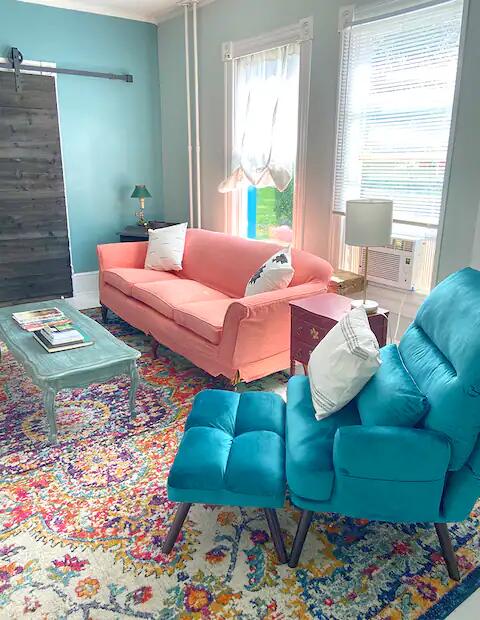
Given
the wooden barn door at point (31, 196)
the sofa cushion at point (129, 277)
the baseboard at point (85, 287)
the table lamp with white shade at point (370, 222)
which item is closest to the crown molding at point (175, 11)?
the wooden barn door at point (31, 196)

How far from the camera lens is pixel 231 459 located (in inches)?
71.7

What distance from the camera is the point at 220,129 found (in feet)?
15.3

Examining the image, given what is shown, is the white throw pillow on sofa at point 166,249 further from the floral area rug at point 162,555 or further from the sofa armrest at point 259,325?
the floral area rug at point 162,555

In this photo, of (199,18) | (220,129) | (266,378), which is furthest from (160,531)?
(199,18)

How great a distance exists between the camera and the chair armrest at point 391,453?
63.6 inches

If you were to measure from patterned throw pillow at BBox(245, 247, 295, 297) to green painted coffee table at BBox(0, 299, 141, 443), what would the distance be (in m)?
0.90

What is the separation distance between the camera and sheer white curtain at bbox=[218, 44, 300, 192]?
3.88m

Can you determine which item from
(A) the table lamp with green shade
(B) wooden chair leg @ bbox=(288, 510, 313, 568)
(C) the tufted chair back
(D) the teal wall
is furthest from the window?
(A) the table lamp with green shade

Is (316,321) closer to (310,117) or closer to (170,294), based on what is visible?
(170,294)

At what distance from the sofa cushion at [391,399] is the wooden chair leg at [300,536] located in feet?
1.27

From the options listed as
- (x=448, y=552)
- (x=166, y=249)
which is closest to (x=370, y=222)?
(x=448, y=552)

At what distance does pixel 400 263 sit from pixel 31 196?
3.56 metres

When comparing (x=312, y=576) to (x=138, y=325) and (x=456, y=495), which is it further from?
(x=138, y=325)

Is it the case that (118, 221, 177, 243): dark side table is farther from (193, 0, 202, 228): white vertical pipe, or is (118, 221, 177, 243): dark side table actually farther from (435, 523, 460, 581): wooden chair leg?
(435, 523, 460, 581): wooden chair leg
